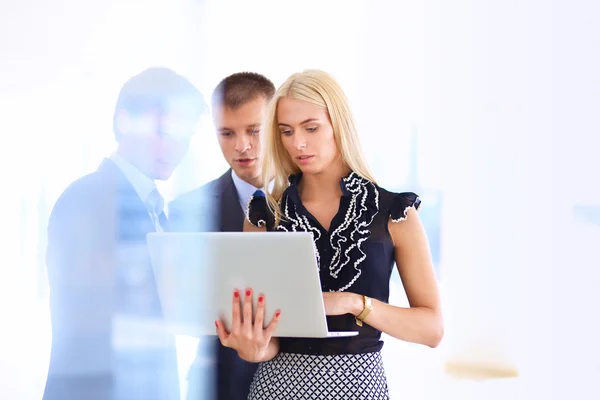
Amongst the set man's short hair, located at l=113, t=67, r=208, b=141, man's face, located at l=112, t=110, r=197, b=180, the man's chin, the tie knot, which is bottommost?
the tie knot

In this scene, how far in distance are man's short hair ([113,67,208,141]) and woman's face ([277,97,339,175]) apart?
0.91 metres

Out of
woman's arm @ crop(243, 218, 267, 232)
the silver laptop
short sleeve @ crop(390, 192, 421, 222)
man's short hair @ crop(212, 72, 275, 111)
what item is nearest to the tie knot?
man's short hair @ crop(212, 72, 275, 111)

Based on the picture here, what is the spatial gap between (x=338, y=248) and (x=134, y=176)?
34.0 inches

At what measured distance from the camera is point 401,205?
6.00ft

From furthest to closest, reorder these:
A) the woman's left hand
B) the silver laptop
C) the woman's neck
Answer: the woman's neck, the woman's left hand, the silver laptop

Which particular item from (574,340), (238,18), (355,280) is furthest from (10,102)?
(574,340)

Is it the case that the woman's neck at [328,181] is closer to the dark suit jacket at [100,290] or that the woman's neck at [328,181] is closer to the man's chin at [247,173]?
the man's chin at [247,173]

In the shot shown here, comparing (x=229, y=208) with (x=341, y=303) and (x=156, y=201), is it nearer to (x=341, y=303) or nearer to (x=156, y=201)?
(x=156, y=201)

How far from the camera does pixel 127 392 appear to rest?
102 inches

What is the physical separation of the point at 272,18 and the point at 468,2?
31.5 inches

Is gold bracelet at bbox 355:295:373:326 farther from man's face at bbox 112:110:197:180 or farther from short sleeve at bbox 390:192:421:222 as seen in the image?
man's face at bbox 112:110:197:180

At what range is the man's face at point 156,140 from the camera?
8.20ft

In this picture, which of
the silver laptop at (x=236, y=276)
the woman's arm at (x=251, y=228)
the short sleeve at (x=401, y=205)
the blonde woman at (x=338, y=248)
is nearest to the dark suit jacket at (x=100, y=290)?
the woman's arm at (x=251, y=228)

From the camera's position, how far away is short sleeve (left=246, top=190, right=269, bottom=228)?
195cm
